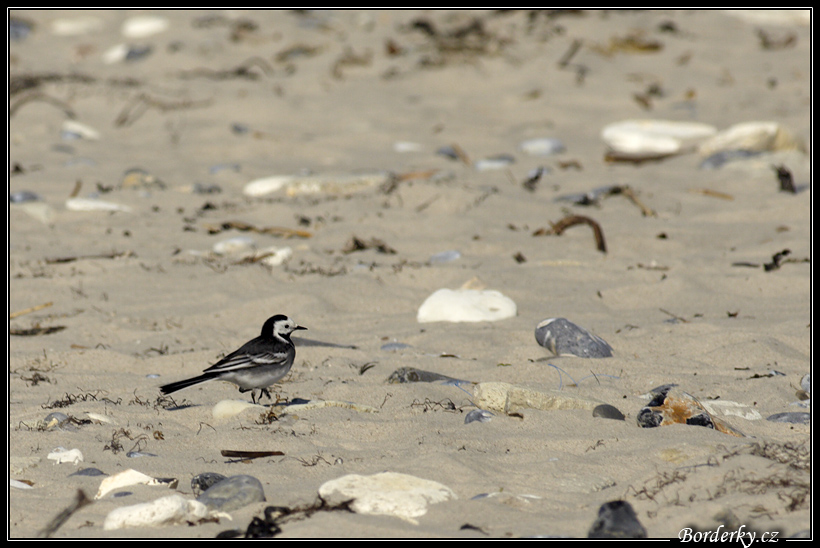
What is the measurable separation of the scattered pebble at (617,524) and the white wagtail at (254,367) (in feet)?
5.50

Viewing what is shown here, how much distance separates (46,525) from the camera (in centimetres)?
238

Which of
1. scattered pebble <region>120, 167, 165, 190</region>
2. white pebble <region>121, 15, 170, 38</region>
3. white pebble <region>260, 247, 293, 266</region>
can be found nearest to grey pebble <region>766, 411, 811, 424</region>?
white pebble <region>260, 247, 293, 266</region>

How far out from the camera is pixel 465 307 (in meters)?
4.52

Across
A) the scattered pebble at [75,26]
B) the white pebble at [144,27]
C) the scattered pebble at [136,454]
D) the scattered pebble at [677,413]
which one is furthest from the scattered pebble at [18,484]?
the scattered pebble at [75,26]

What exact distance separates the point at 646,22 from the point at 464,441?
950 cm

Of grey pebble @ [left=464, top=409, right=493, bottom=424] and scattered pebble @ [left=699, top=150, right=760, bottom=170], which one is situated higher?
scattered pebble @ [left=699, top=150, right=760, bottom=170]

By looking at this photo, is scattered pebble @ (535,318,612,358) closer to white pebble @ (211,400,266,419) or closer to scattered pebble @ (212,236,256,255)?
white pebble @ (211,400,266,419)

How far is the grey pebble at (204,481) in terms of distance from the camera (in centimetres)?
264

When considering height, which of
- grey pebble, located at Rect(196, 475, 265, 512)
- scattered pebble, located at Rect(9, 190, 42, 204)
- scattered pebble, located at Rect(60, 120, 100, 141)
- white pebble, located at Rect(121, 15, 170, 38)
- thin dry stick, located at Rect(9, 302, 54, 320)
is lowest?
thin dry stick, located at Rect(9, 302, 54, 320)

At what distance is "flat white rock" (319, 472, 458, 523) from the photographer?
245 centimetres

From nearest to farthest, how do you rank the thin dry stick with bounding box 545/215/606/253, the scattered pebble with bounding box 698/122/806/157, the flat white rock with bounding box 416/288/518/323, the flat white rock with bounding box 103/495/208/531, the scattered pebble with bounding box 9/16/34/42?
the flat white rock with bounding box 103/495/208/531
the flat white rock with bounding box 416/288/518/323
the thin dry stick with bounding box 545/215/606/253
the scattered pebble with bounding box 698/122/806/157
the scattered pebble with bounding box 9/16/34/42

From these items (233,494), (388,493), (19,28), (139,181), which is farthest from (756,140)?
(19,28)

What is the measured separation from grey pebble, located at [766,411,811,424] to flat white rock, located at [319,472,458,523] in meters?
1.43

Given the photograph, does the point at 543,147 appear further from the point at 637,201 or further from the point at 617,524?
the point at 617,524
